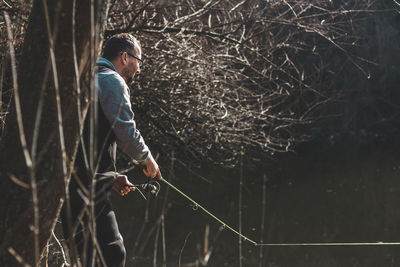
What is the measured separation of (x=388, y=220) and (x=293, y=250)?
241 centimetres

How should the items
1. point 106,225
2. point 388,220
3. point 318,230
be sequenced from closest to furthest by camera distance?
Answer: point 106,225 → point 318,230 → point 388,220

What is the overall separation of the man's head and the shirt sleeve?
0.29m

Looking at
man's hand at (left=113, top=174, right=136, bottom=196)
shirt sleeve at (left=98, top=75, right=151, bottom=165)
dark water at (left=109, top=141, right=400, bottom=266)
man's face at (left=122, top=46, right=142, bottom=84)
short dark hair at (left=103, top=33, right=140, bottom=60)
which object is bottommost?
dark water at (left=109, top=141, right=400, bottom=266)

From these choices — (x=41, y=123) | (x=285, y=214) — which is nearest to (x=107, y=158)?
(x=41, y=123)

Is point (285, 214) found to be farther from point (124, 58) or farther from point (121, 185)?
point (124, 58)

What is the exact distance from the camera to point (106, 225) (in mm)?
3482

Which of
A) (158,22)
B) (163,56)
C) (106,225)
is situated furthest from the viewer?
(163,56)

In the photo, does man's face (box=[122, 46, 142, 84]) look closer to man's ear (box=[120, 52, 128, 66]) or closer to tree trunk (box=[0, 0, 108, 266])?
man's ear (box=[120, 52, 128, 66])

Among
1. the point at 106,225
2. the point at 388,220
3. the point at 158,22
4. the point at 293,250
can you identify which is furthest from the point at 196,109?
the point at 106,225

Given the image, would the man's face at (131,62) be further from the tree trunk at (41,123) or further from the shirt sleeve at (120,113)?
the tree trunk at (41,123)

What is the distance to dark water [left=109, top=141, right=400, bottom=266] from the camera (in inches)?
303

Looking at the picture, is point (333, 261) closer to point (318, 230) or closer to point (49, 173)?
point (318, 230)

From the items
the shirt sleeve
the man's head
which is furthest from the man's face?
the shirt sleeve

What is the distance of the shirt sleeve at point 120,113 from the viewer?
3.39 metres
